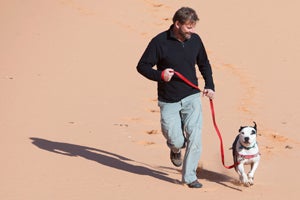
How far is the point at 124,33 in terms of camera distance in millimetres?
20469

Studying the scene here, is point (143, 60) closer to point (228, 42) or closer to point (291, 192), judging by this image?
point (291, 192)

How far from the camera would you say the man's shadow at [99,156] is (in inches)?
405

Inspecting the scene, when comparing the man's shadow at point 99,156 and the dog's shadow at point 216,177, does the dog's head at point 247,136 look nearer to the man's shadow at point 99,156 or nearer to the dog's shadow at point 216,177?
the dog's shadow at point 216,177

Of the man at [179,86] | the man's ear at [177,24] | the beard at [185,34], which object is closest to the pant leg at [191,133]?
the man at [179,86]

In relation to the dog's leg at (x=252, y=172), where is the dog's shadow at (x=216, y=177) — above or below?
below

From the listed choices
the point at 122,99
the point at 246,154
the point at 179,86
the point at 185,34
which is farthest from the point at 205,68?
the point at 122,99

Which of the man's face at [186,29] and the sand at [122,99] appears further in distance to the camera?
the sand at [122,99]

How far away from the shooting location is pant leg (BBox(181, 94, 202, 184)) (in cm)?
934

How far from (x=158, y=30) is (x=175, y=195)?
12.4 metres

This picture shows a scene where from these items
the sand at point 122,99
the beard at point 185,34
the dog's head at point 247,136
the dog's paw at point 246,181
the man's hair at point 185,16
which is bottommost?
the sand at point 122,99

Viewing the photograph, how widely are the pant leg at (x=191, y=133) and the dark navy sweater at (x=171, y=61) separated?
12 centimetres

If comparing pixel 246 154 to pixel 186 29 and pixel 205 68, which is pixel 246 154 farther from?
pixel 186 29

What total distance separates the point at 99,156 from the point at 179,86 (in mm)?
2187

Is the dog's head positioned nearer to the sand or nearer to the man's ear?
the sand
